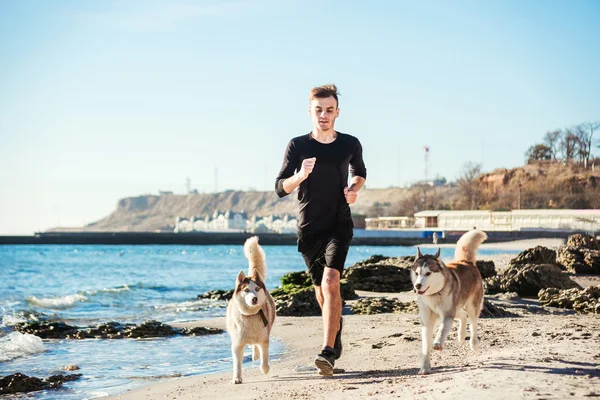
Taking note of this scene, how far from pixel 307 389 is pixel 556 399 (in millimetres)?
2185

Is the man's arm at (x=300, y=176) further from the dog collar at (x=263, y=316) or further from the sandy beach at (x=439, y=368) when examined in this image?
the sandy beach at (x=439, y=368)

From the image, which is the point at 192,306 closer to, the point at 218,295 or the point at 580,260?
the point at 218,295

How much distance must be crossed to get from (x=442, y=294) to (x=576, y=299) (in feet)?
19.9

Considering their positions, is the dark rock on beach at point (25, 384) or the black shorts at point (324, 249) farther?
the dark rock on beach at point (25, 384)

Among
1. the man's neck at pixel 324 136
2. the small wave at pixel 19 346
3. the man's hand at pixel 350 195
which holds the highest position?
the man's neck at pixel 324 136

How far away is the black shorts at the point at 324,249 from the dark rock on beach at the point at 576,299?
5.43 meters

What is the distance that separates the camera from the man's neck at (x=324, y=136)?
7176 mm

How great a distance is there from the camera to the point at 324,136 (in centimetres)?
718

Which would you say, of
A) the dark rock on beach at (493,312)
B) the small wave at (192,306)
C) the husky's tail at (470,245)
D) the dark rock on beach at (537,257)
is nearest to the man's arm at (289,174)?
the husky's tail at (470,245)

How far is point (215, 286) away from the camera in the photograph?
88.8 ft

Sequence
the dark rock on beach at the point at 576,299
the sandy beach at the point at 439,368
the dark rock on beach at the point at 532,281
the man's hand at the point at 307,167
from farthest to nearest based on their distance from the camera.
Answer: the dark rock on beach at the point at 532,281
the dark rock on beach at the point at 576,299
the man's hand at the point at 307,167
the sandy beach at the point at 439,368

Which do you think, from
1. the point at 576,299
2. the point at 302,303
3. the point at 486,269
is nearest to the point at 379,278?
the point at 486,269

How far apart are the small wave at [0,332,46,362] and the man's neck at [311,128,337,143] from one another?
5.65 metres

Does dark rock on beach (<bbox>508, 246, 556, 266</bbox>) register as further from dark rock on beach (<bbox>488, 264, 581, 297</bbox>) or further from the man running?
the man running
